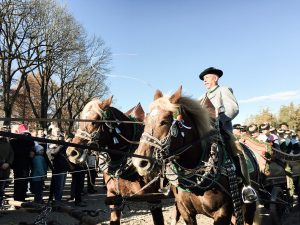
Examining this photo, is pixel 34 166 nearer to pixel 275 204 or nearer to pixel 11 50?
pixel 275 204

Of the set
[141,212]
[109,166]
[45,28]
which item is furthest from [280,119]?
[109,166]

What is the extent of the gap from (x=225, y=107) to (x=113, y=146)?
2.13 metres

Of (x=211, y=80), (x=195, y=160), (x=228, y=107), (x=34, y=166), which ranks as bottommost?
(x=34, y=166)

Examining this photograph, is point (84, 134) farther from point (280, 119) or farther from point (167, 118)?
point (280, 119)

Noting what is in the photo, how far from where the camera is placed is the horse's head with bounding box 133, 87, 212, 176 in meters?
4.09

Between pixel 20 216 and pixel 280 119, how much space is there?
153ft

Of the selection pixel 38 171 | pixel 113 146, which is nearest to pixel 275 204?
pixel 113 146

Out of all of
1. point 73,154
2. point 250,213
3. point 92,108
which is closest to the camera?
point 250,213

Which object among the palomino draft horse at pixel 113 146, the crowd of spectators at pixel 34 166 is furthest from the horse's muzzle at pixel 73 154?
the crowd of spectators at pixel 34 166

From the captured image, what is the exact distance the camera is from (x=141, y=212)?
9.89 m

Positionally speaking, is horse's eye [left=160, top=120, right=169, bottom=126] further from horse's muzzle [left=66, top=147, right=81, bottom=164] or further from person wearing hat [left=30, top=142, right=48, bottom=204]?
person wearing hat [left=30, top=142, right=48, bottom=204]

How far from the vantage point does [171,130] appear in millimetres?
4246

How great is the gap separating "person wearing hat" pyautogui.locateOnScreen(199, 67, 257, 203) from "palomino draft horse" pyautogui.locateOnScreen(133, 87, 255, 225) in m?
0.22

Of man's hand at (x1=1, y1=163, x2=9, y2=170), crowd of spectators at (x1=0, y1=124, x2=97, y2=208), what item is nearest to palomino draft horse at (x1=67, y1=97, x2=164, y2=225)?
crowd of spectators at (x1=0, y1=124, x2=97, y2=208)
